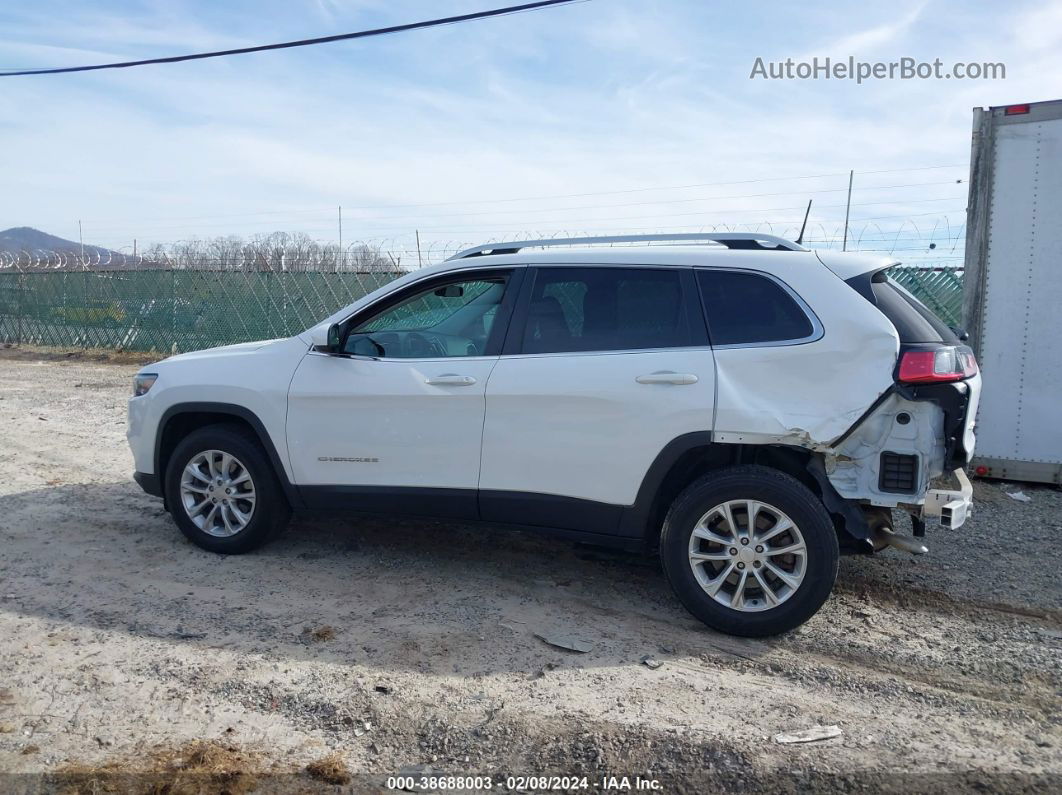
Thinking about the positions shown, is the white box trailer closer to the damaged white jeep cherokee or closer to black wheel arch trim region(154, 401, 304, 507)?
the damaged white jeep cherokee

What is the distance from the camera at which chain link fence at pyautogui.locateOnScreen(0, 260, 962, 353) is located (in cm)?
1691

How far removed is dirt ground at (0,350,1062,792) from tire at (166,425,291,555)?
0.49 feet

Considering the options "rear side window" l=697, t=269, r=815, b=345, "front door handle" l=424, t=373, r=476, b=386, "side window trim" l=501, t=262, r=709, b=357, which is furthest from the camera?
"front door handle" l=424, t=373, r=476, b=386

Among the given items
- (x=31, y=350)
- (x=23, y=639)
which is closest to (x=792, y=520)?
(x=23, y=639)

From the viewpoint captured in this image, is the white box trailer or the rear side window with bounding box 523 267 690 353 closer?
the rear side window with bounding box 523 267 690 353

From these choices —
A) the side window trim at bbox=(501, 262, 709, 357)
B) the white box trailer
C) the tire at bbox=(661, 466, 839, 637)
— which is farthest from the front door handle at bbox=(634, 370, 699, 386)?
the white box trailer

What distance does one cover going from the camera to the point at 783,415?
4195 millimetres

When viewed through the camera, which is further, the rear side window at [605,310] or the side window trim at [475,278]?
the side window trim at [475,278]

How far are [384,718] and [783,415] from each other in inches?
89.8

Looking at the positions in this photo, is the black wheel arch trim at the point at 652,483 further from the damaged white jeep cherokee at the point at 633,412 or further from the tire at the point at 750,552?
the tire at the point at 750,552

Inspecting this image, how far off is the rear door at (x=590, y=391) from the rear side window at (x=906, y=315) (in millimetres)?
862

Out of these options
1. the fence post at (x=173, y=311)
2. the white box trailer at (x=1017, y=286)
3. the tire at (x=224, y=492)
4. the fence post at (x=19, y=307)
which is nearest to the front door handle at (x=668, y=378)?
the tire at (x=224, y=492)

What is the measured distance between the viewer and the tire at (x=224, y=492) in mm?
5312

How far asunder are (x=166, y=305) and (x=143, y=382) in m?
14.2
